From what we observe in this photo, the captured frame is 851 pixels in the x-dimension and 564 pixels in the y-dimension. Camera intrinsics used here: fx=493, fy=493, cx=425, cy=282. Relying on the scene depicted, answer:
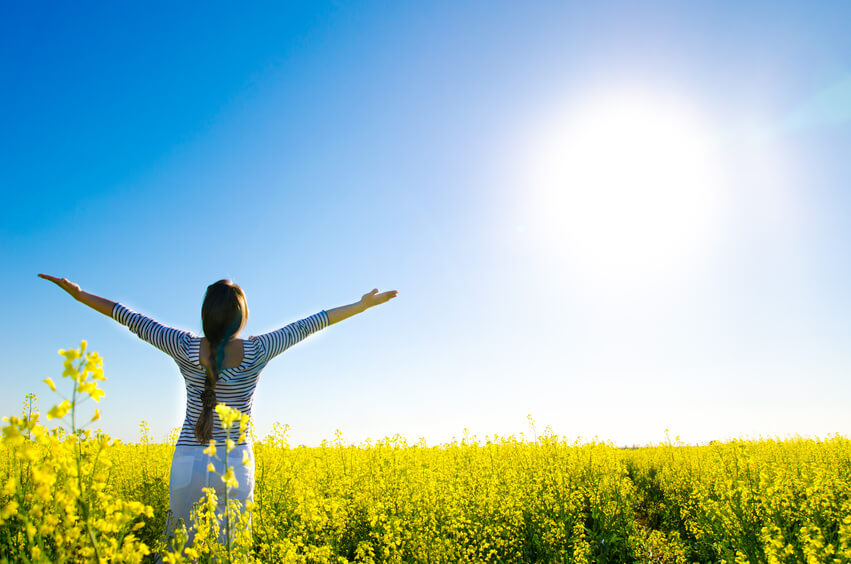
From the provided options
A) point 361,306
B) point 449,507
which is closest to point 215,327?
point 361,306

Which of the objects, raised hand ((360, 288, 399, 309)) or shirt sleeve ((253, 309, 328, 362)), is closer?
shirt sleeve ((253, 309, 328, 362))

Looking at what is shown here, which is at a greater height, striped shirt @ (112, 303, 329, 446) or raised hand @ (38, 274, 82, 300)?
raised hand @ (38, 274, 82, 300)

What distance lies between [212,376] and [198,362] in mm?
98

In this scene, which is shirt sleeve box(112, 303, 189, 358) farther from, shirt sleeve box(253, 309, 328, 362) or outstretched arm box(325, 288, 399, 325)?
outstretched arm box(325, 288, 399, 325)

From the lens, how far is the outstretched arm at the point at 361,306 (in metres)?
2.94

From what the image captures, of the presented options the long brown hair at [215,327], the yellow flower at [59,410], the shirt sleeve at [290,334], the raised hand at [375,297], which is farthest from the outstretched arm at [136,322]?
the yellow flower at [59,410]

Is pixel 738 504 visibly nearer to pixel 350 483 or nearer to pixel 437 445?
pixel 350 483

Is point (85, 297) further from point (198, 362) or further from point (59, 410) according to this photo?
point (59, 410)

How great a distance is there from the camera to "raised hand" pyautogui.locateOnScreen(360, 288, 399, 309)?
3.10m

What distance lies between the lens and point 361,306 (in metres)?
3.07

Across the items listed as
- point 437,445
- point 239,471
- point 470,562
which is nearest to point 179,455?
point 239,471

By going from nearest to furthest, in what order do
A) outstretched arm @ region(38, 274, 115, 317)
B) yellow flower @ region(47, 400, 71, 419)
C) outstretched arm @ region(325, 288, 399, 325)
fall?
yellow flower @ region(47, 400, 71, 419), outstretched arm @ region(38, 274, 115, 317), outstretched arm @ region(325, 288, 399, 325)

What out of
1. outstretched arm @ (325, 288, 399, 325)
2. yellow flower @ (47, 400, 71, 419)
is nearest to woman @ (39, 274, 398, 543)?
outstretched arm @ (325, 288, 399, 325)

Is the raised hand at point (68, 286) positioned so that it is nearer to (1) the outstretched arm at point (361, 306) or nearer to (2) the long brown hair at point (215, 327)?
(2) the long brown hair at point (215, 327)
